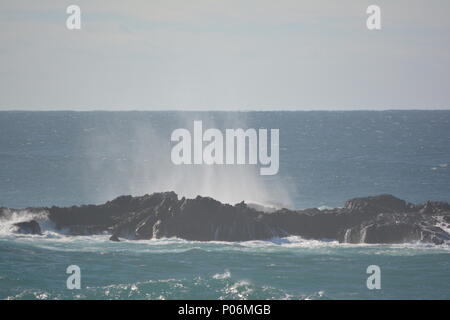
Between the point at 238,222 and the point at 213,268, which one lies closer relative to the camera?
the point at 213,268

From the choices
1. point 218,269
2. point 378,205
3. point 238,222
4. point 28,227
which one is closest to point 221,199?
point 378,205

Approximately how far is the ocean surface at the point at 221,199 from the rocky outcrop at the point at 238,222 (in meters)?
1.15

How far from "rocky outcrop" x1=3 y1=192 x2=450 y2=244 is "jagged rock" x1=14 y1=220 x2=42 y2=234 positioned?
1.62 metres

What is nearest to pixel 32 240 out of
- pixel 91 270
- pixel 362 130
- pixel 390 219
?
pixel 91 270

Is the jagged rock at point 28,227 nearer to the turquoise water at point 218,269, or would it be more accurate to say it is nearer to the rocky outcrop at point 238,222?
the rocky outcrop at point 238,222

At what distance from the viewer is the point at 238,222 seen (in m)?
66.4

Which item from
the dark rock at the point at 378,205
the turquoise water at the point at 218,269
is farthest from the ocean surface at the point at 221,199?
the dark rock at the point at 378,205

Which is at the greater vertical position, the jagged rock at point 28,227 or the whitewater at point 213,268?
the jagged rock at point 28,227

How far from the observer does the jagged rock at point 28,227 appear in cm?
6731

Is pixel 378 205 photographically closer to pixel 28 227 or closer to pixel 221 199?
pixel 221 199

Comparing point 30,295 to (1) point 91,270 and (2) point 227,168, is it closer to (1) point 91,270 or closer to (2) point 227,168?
(1) point 91,270

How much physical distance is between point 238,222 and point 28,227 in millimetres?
13723

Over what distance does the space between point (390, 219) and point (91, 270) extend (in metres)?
20.9

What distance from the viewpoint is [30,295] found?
50.6 metres
